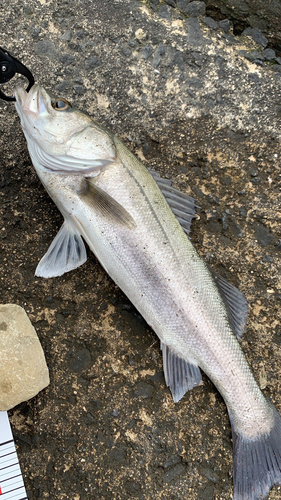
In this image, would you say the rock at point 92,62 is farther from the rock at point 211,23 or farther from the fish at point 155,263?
the rock at point 211,23

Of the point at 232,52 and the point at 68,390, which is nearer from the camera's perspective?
the point at 68,390

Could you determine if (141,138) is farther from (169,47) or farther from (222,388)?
(222,388)

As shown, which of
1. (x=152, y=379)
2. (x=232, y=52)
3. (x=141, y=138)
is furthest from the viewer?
(x=232, y=52)

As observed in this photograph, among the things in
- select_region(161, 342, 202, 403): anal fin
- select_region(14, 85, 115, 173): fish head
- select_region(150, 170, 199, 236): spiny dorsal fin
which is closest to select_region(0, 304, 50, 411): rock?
select_region(161, 342, 202, 403): anal fin

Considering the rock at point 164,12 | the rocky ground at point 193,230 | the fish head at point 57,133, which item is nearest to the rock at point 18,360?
the rocky ground at point 193,230

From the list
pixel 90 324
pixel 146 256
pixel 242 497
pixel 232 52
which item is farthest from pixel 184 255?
pixel 232 52

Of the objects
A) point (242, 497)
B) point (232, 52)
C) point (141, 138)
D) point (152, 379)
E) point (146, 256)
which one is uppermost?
point (232, 52)

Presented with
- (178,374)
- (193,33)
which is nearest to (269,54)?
(193,33)
